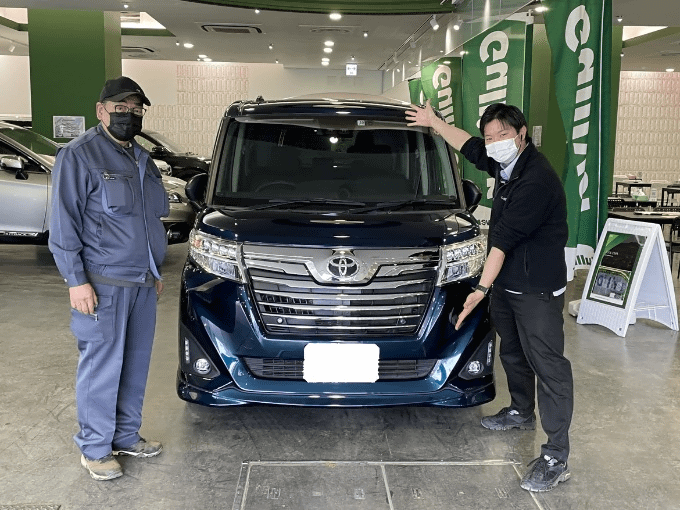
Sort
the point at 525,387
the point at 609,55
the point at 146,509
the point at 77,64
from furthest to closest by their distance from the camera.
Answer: the point at 77,64, the point at 609,55, the point at 525,387, the point at 146,509

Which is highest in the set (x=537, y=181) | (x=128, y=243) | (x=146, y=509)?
(x=537, y=181)

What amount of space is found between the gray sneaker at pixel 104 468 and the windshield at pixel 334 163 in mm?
1380

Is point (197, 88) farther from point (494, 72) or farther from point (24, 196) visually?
point (494, 72)

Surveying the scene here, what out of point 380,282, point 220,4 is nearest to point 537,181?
point 380,282

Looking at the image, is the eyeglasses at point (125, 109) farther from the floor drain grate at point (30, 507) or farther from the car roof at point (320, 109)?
the floor drain grate at point (30, 507)

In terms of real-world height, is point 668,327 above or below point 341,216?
below

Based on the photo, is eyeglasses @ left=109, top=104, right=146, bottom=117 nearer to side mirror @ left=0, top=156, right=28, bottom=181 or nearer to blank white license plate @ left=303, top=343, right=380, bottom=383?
blank white license plate @ left=303, top=343, right=380, bottom=383

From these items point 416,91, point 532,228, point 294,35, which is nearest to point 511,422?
point 532,228

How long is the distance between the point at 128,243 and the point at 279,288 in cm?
64

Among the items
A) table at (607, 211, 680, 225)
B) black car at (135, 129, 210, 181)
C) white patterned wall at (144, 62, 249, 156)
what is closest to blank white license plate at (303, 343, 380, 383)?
table at (607, 211, 680, 225)

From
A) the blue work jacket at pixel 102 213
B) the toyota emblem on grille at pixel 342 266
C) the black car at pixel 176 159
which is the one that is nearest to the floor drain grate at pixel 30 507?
the blue work jacket at pixel 102 213

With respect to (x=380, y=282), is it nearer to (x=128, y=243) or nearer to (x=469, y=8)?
(x=128, y=243)

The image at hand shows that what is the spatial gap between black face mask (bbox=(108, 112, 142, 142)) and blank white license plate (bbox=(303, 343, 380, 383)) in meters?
1.12

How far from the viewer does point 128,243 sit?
2.77 metres
